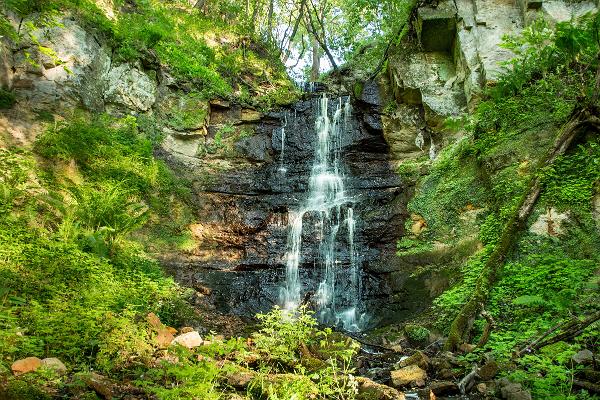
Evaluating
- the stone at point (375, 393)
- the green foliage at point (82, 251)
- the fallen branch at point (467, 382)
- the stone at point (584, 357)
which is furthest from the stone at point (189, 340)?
the stone at point (584, 357)

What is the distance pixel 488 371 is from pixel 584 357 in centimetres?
83

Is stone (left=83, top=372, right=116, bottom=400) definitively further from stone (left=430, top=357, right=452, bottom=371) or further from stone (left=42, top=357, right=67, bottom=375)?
stone (left=430, top=357, right=452, bottom=371)

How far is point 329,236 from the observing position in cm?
1048

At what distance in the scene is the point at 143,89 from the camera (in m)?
11.7

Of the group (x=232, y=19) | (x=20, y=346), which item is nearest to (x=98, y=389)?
(x=20, y=346)

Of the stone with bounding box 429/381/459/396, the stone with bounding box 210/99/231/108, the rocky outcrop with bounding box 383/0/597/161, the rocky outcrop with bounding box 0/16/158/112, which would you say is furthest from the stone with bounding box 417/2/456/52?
the stone with bounding box 429/381/459/396

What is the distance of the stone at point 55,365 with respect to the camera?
3.25 m

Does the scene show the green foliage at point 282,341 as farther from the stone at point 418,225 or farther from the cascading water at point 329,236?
the stone at point 418,225

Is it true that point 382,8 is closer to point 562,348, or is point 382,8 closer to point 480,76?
point 480,76

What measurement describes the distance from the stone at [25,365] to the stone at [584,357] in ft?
14.6

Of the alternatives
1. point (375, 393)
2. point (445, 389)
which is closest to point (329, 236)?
point (445, 389)

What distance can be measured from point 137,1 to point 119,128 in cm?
704

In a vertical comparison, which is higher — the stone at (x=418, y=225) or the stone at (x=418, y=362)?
the stone at (x=418, y=225)

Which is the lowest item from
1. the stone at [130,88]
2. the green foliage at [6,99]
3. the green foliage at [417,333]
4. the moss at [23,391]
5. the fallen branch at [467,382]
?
the moss at [23,391]
